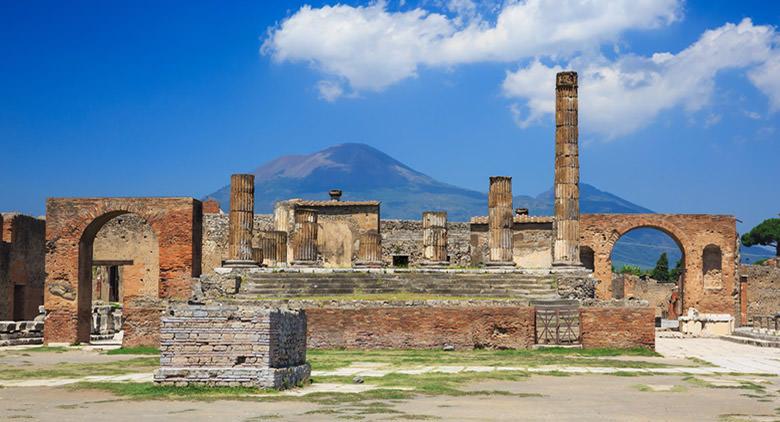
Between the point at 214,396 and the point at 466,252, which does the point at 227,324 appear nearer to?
the point at 214,396

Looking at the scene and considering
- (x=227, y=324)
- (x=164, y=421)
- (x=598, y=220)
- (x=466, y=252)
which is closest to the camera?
(x=164, y=421)

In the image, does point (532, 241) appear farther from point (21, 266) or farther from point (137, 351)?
point (137, 351)

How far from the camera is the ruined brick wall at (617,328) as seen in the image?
25266 mm

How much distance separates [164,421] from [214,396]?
254 centimetres

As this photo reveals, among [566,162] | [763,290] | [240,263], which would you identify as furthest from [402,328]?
[763,290]

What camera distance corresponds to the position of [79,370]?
789 inches

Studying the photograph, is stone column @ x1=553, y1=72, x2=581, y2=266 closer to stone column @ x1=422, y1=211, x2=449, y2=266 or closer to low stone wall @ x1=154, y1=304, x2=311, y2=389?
stone column @ x1=422, y1=211, x2=449, y2=266

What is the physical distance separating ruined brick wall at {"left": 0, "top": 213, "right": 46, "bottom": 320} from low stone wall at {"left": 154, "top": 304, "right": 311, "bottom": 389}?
20.5m

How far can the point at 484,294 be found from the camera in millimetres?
29734

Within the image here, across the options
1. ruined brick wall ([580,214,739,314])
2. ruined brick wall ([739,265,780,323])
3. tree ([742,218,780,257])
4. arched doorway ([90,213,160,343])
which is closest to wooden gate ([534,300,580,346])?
ruined brick wall ([580,214,739,314])

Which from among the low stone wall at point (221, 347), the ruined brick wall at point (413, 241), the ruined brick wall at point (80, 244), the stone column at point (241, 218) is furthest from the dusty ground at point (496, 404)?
the ruined brick wall at point (413, 241)

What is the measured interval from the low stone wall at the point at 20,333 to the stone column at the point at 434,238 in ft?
41.9

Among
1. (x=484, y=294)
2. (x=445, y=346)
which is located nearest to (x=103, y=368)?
(x=445, y=346)

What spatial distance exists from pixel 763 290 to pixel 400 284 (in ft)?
94.3
